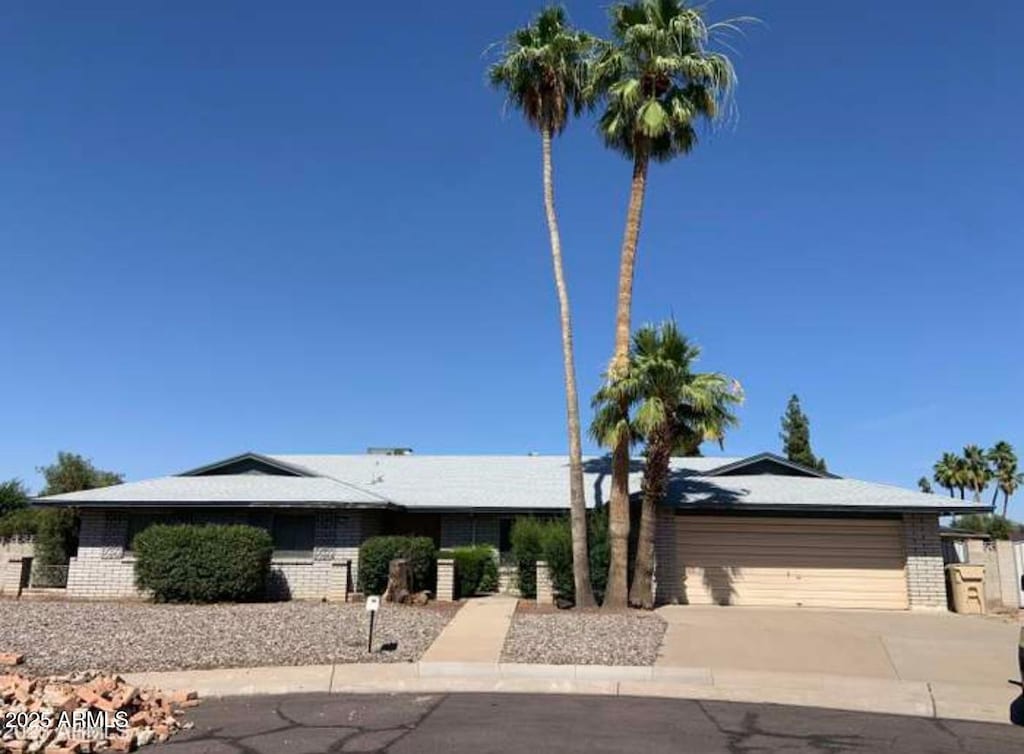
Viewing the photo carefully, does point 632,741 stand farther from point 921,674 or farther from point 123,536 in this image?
point 123,536

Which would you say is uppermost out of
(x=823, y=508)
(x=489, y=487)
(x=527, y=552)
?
(x=489, y=487)

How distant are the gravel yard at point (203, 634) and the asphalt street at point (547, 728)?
2.46 meters

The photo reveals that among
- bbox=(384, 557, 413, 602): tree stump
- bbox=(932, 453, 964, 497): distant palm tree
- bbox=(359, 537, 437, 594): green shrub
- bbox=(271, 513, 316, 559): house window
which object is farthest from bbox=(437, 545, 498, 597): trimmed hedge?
bbox=(932, 453, 964, 497): distant palm tree

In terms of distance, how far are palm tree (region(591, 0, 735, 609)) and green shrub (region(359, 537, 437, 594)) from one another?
477cm

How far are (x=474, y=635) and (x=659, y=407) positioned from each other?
5954 mm

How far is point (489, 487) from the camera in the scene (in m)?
24.1

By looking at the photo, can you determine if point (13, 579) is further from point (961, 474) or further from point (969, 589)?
point (961, 474)

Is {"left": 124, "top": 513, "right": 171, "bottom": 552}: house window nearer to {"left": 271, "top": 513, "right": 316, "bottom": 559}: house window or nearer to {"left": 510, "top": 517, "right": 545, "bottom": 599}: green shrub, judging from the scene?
{"left": 271, "top": 513, "right": 316, "bottom": 559}: house window

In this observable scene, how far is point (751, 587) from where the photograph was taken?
2023cm

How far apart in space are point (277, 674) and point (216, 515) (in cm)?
1128

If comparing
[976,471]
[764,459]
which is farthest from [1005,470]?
[764,459]

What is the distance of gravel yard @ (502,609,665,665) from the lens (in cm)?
1241

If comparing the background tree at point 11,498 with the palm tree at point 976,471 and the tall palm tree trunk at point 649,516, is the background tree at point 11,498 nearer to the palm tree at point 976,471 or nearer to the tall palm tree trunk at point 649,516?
the tall palm tree trunk at point 649,516

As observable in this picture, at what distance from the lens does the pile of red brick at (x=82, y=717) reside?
25.1 feet
